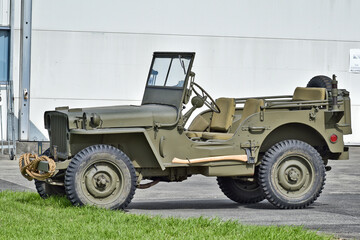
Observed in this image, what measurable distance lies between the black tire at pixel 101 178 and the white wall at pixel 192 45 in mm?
10040

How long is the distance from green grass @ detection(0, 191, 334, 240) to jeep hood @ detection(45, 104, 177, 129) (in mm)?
1070

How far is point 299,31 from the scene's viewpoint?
70.2 feet

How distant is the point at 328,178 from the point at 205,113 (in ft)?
15.5

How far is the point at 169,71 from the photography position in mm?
11531

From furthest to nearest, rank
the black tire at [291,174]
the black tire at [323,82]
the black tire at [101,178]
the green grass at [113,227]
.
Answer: the black tire at [323,82], the black tire at [291,174], the black tire at [101,178], the green grass at [113,227]

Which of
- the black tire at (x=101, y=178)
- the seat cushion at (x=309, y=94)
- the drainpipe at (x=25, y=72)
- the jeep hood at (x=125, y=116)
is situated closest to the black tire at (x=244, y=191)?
the seat cushion at (x=309, y=94)

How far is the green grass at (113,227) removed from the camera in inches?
328

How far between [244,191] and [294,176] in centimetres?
104

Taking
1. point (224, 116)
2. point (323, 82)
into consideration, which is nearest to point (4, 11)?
point (224, 116)

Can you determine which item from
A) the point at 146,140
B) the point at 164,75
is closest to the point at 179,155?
the point at 146,140

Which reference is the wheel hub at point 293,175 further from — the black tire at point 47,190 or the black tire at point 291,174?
the black tire at point 47,190

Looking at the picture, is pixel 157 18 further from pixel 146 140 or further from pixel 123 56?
pixel 146 140

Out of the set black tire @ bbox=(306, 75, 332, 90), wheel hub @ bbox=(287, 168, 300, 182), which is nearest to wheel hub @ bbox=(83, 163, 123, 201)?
wheel hub @ bbox=(287, 168, 300, 182)

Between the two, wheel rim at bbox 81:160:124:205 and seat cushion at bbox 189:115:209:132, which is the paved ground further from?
seat cushion at bbox 189:115:209:132
